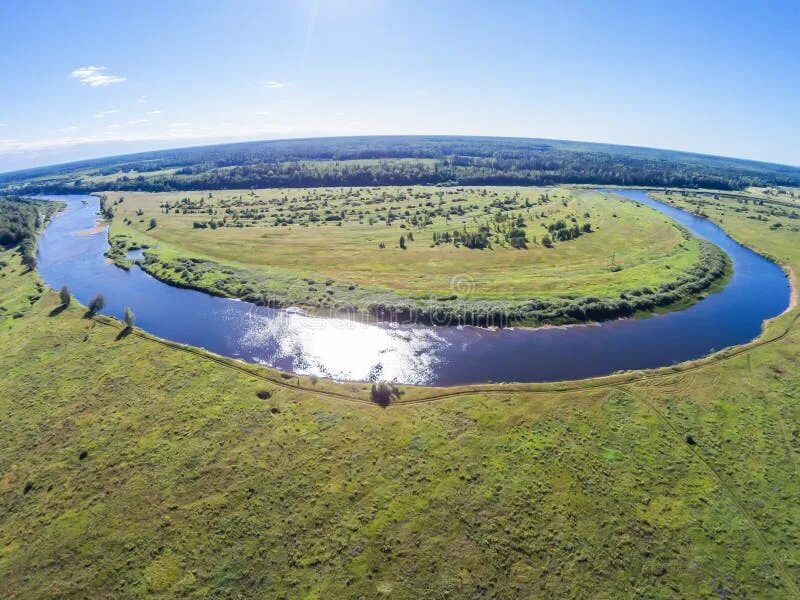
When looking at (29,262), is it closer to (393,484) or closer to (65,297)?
(65,297)

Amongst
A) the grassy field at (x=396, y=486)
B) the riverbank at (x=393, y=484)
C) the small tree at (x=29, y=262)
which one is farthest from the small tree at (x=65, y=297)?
the small tree at (x=29, y=262)

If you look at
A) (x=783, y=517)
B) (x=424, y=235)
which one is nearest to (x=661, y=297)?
(x=783, y=517)

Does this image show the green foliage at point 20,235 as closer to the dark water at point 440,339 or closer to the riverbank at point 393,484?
the dark water at point 440,339

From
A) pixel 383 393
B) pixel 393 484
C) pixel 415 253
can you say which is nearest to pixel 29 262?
pixel 415 253

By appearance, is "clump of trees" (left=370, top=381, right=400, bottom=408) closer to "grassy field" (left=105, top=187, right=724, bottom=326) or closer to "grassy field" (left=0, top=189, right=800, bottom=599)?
"grassy field" (left=0, top=189, right=800, bottom=599)

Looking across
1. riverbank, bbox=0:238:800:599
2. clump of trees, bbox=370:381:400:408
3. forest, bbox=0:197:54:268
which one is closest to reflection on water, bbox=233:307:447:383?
clump of trees, bbox=370:381:400:408

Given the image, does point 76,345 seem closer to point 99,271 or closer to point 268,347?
point 268,347

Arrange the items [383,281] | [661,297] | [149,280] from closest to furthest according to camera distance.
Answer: [661,297] → [383,281] → [149,280]
